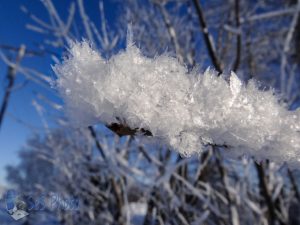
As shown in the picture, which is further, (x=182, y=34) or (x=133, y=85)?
(x=182, y=34)

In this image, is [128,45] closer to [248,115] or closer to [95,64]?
[95,64]

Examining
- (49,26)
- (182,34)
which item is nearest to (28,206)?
(49,26)

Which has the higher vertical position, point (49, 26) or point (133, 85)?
point (49, 26)

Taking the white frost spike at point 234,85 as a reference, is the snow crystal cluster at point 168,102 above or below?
below

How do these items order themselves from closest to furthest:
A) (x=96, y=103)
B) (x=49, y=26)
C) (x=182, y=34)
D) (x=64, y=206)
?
(x=96, y=103)
(x=64, y=206)
(x=49, y=26)
(x=182, y=34)

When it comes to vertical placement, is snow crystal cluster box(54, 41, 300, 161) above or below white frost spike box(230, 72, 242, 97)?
below

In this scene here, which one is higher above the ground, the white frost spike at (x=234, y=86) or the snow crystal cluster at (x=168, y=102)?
the white frost spike at (x=234, y=86)

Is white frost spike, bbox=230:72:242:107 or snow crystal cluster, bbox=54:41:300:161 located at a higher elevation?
white frost spike, bbox=230:72:242:107

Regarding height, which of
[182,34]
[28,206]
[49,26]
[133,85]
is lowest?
[28,206]
